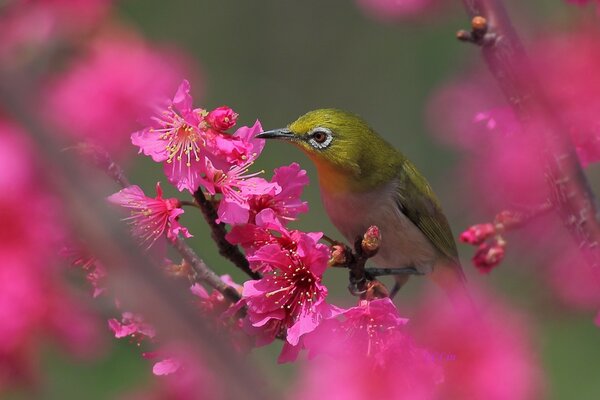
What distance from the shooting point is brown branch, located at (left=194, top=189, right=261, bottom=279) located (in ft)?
5.12

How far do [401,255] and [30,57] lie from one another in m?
1.57

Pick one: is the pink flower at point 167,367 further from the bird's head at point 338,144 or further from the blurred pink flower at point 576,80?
the bird's head at point 338,144

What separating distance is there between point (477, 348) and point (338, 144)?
978 mm

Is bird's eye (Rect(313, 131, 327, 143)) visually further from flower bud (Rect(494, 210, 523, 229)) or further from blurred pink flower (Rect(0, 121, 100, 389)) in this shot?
blurred pink flower (Rect(0, 121, 100, 389))

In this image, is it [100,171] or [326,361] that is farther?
[100,171]

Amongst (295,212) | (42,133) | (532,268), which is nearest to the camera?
(42,133)

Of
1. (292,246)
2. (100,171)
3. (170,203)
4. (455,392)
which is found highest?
(100,171)

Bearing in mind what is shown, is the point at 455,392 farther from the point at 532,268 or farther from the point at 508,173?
the point at 508,173

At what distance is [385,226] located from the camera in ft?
8.41

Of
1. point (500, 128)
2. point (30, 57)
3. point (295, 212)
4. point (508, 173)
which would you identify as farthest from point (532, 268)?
point (30, 57)

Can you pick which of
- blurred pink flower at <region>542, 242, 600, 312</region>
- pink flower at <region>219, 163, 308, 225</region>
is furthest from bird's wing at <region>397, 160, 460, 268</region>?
pink flower at <region>219, 163, 308, 225</region>

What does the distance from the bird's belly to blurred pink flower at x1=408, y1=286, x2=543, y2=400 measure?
0.90 metres

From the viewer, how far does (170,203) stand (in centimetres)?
156

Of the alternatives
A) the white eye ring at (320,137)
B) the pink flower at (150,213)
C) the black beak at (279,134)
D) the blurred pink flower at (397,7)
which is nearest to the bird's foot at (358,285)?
the pink flower at (150,213)
